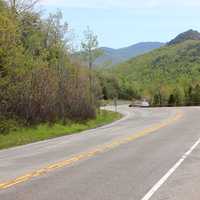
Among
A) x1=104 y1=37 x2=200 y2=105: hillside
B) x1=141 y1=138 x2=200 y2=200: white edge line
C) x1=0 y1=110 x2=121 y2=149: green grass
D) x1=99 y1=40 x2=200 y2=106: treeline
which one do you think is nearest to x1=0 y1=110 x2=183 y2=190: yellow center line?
x1=141 y1=138 x2=200 y2=200: white edge line

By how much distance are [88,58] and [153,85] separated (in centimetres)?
10698

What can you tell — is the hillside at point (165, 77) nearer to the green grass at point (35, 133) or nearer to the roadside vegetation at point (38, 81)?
the roadside vegetation at point (38, 81)

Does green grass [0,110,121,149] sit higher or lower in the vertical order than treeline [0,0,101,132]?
lower

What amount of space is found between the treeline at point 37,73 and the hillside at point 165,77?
76502 mm

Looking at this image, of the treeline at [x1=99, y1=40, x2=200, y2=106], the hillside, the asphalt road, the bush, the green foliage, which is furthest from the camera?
the hillside

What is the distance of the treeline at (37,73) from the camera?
101 ft

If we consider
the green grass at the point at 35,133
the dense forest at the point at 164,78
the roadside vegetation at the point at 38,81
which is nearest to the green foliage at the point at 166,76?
the dense forest at the point at 164,78

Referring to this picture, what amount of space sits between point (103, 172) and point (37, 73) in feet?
70.0

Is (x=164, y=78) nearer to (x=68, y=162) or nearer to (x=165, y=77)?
(x=165, y=77)

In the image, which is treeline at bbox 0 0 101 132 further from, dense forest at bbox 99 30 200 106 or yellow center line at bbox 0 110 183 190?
dense forest at bbox 99 30 200 106

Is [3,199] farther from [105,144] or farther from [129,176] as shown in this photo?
[105,144]

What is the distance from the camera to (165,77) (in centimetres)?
16462

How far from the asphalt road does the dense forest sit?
99966 millimetres

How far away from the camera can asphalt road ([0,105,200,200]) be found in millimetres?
10930
